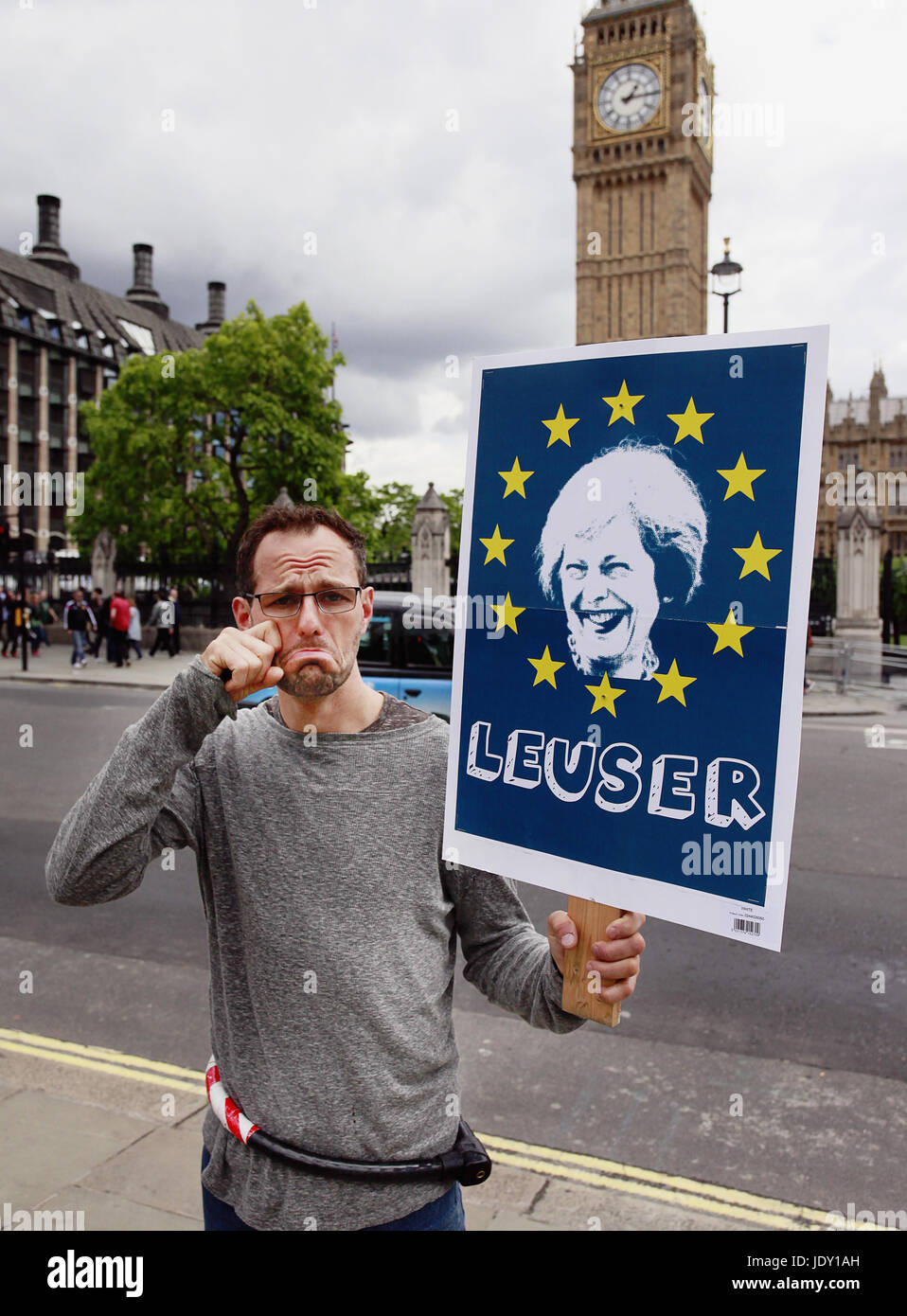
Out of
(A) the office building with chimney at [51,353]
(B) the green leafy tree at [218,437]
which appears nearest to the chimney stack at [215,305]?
(A) the office building with chimney at [51,353]

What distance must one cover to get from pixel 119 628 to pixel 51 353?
54862 mm

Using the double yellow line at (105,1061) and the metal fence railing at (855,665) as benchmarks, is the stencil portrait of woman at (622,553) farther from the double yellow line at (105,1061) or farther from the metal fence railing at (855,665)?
the metal fence railing at (855,665)

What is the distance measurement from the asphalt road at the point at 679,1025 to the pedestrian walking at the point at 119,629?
633 inches

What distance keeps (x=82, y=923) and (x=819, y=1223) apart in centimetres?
449

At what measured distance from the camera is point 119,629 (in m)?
23.2

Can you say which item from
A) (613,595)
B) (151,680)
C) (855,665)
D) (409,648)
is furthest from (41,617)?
(613,595)

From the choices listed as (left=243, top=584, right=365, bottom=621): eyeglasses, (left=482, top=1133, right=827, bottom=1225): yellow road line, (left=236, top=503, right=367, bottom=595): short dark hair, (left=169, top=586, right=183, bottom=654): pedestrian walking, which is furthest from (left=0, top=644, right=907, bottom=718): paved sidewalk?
(left=243, top=584, right=365, bottom=621): eyeglasses

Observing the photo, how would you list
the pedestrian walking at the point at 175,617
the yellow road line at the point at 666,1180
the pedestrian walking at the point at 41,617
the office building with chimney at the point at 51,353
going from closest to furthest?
the yellow road line at the point at 666,1180, the pedestrian walking at the point at 175,617, the pedestrian walking at the point at 41,617, the office building with chimney at the point at 51,353

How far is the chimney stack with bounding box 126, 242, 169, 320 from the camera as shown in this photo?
90.4 meters

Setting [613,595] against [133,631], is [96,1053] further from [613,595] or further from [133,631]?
[133,631]

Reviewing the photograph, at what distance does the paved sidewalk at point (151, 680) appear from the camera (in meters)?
18.3

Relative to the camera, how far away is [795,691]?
4.82 ft
